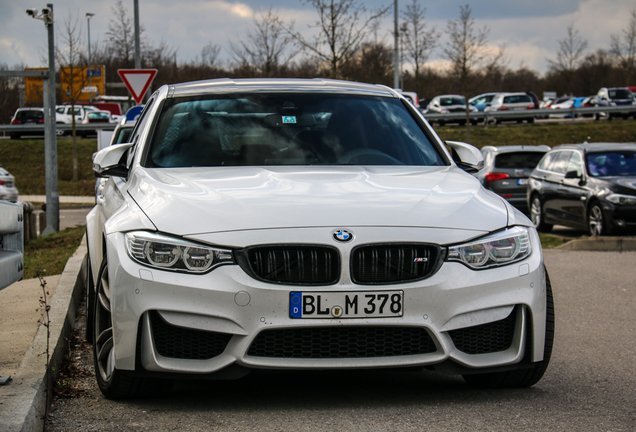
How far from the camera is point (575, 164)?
14859mm

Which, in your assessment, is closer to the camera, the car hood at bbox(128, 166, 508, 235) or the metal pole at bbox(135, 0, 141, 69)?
the car hood at bbox(128, 166, 508, 235)

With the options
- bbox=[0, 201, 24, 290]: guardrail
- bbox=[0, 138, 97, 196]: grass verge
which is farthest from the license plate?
bbox=[0, 138, 97, 196]: grass verge

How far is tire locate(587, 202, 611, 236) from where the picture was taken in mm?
13520

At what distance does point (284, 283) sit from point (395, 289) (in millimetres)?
485

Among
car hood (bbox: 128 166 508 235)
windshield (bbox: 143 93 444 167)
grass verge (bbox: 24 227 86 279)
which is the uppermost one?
windshield (bbox: 143 93 444 167)

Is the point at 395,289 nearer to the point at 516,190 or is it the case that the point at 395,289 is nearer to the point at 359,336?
the point at 359,336

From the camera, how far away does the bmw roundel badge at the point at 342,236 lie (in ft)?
12.1

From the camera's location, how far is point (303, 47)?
3022 cm

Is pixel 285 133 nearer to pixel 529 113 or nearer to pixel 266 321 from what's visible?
pixel 266 321

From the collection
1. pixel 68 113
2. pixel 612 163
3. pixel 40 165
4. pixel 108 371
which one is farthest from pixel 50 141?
pixel 68 113

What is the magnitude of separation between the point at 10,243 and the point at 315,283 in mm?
1599

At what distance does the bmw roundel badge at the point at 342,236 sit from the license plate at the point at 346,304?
0.24m

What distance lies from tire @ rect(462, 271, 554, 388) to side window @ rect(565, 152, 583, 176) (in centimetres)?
1097

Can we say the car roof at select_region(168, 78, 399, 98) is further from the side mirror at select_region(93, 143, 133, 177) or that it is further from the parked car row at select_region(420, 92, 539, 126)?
the parked car row at select_region(420, 92, 539, 126)
